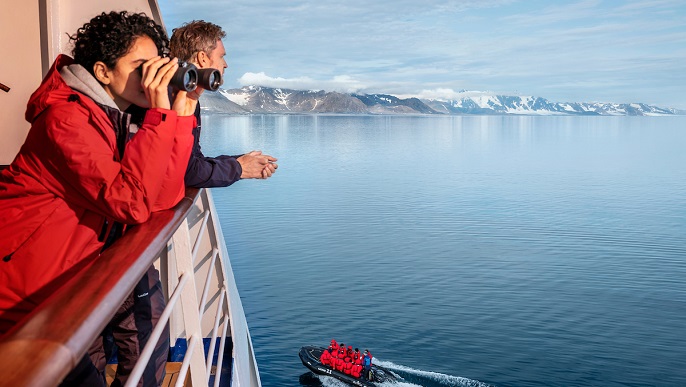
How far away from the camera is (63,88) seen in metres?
1.46

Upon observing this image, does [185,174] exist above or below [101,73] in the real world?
below

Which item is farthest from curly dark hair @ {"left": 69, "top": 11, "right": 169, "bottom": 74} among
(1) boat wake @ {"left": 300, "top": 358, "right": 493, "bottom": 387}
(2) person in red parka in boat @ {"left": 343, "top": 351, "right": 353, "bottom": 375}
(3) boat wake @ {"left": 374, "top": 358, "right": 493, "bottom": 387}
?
(3) boat wake @ {"left": 374, "top": 358, "right": 493, "bottom": 387}

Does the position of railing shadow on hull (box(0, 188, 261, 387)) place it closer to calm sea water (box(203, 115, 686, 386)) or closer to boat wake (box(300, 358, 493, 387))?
calm sea water (box(203, 115, 686, 386))

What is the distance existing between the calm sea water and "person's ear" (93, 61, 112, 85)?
85.9 feet

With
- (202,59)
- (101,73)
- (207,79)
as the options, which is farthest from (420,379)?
(101,73)

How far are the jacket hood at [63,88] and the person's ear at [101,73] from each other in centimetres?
7

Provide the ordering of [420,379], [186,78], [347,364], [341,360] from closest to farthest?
[186,78], [347,364], [341,360], [420,379]

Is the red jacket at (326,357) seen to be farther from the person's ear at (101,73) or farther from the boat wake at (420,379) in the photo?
the person's ear at (101,73)

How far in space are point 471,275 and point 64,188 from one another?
38.4 metres

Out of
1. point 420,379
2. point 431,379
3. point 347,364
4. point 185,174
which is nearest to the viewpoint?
point 185,174

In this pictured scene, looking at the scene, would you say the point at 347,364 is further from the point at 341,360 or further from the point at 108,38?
the point at 108,38

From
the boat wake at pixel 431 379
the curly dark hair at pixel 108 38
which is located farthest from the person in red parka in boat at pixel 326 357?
the curly dark hair at pixel 108 38

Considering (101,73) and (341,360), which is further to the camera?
(341,360)

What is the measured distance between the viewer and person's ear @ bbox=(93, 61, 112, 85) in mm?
1624
